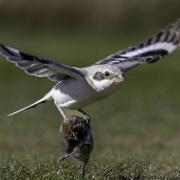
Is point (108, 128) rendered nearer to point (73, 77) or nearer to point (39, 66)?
point (73, 77)

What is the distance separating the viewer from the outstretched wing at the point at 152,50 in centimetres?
920

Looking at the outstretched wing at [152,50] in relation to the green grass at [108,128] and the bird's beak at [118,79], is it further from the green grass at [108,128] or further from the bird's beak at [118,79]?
the bird's beak at [118,79]

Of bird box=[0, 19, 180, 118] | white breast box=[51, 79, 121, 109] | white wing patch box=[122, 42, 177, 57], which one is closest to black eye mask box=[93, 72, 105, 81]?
bird box=[0, 19, 180, 118]

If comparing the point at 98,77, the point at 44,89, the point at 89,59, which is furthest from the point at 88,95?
the point at 89,59

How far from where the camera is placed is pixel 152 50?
9.95 m

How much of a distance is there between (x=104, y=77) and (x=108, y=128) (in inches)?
231

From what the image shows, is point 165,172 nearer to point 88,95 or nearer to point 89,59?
point 88,95

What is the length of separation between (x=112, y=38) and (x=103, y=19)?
66.3 inches

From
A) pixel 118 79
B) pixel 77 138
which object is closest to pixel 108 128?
pixel 77 138

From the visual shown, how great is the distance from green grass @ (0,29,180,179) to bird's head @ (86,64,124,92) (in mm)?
797

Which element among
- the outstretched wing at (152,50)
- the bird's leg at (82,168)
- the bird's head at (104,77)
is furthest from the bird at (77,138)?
the outstretched wing at (152,50)

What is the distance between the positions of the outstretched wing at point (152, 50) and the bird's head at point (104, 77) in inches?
40.8

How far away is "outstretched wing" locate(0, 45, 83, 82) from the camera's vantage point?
742 centimetres

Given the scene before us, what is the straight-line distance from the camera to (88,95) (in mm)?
7781
